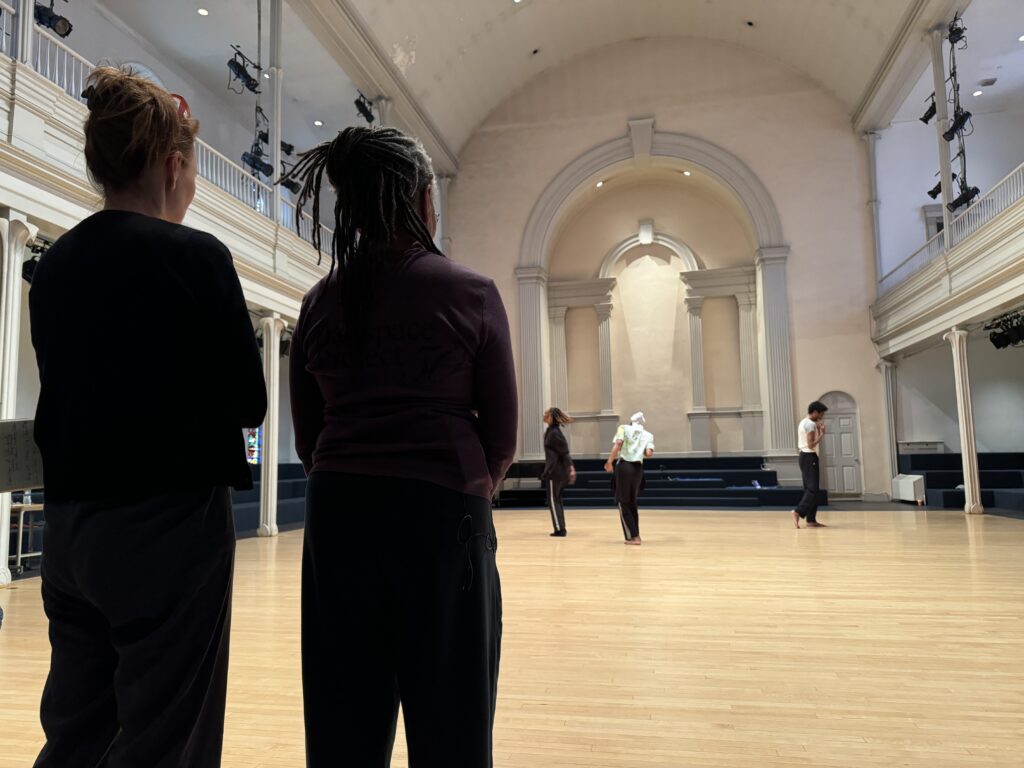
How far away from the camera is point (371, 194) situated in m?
1.37

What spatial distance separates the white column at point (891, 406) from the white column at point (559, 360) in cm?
782

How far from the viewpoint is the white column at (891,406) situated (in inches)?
657

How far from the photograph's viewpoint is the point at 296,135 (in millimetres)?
17922

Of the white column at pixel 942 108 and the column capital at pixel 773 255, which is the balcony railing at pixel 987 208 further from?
the column capital at pixel 773 255

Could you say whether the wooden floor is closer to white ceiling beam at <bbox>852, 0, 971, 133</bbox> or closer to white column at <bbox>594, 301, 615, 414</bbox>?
white ceiling beam at <bbox>852, 0, 971, 133</bbox>

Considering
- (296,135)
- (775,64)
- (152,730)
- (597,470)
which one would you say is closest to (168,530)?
(152,730)

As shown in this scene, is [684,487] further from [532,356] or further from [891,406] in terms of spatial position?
[891,406]

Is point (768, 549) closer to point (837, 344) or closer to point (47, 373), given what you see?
point (47, 373)

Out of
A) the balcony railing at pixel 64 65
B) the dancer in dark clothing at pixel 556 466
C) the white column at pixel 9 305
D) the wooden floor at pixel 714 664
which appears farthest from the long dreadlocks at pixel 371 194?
the dancer in dark clothing at pixel 556 466

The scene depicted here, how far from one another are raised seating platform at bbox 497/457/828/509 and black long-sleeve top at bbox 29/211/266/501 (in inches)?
584

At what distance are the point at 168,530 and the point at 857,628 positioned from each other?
4200 millimetres

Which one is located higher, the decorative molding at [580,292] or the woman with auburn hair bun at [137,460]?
the decorative molding at [580,292]

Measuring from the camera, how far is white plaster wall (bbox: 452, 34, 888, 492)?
1742 centimetres

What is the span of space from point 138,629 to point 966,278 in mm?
14212
